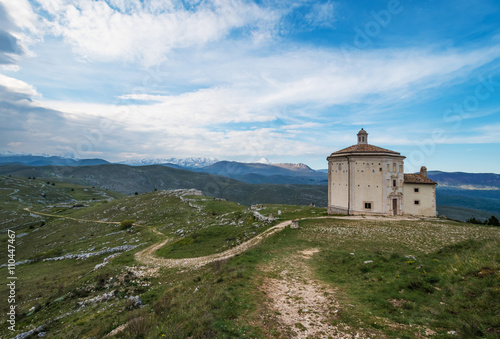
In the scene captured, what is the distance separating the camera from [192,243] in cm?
3497

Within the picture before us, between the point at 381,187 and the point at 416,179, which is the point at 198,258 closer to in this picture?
the point at 381,187

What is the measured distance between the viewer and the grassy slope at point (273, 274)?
10.5 m

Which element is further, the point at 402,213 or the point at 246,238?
the point at 402,213

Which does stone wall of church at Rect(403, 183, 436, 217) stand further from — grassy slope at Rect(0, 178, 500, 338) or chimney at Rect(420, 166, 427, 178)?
grassy slope at Rect(0, 178, 500, 338)

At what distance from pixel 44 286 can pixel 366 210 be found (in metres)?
50.3

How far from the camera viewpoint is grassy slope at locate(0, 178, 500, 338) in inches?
415

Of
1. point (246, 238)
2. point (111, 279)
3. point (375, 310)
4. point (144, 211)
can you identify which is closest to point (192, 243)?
point (246, 238)

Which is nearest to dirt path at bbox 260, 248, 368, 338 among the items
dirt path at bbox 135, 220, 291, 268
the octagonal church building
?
dirt path at bbox 135, 220, 291, 268

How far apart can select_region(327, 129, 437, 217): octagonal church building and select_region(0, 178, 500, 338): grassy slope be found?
24.4ft

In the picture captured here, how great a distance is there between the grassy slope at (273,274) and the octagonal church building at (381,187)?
7.45 m

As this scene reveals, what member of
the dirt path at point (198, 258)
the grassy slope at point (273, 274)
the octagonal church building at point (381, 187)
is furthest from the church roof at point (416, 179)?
the dirt path at point (198, 258)

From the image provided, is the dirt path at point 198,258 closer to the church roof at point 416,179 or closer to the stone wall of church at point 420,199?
the stone wall of church at point 420,199

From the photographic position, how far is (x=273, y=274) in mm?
18703

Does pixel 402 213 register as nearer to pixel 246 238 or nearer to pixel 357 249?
pixel 357 249
